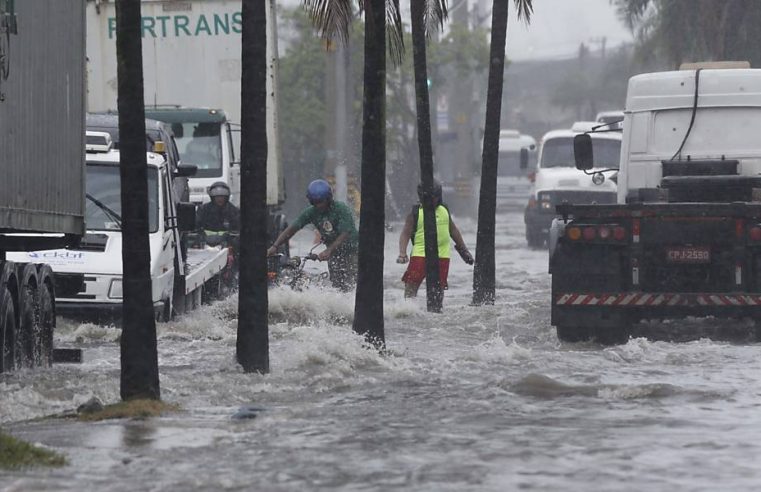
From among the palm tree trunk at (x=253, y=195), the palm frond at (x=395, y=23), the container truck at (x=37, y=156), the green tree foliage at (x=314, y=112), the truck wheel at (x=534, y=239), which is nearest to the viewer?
the container truck at (x=37, y=156)

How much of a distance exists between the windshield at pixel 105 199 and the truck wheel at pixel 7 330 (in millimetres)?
4124

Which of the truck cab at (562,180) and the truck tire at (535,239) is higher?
the truck cab at (562,180)

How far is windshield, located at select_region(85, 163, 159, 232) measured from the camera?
1817 centimetres

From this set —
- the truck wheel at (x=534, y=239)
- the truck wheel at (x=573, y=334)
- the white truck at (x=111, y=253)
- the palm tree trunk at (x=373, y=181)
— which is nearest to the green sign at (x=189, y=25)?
the white truck at (x=111, y=253)

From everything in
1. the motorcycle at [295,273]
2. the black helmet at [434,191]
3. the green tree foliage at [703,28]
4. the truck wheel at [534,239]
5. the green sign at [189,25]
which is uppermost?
the green tree foliage at [703,28]

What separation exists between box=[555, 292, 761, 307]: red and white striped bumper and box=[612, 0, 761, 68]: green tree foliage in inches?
953

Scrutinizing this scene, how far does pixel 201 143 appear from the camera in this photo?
26438mm

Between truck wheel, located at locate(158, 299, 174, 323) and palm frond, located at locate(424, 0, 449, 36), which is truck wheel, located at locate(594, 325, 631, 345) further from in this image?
truck wheel, located at locate(158, 299, 174, 323)

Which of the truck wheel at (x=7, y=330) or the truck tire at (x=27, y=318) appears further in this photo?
the truck tire at (x=27, y=318)

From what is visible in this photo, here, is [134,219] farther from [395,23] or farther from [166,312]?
[166,312]

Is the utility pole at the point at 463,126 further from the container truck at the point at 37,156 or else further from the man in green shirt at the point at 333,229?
the container truck at the point at 37,156

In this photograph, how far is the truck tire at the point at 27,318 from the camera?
14344mm

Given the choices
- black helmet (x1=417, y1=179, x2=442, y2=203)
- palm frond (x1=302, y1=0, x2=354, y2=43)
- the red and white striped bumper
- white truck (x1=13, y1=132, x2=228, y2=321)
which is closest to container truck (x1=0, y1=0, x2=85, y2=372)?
white truck (x1=13, y1=132, x2=228, y2=321)

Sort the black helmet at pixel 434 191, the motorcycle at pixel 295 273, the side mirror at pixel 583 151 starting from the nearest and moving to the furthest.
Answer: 1. the side mirror at pixel 583 151
2. the motorcycle at pixel 295 273
3. the black helmet at pixel 434 191
